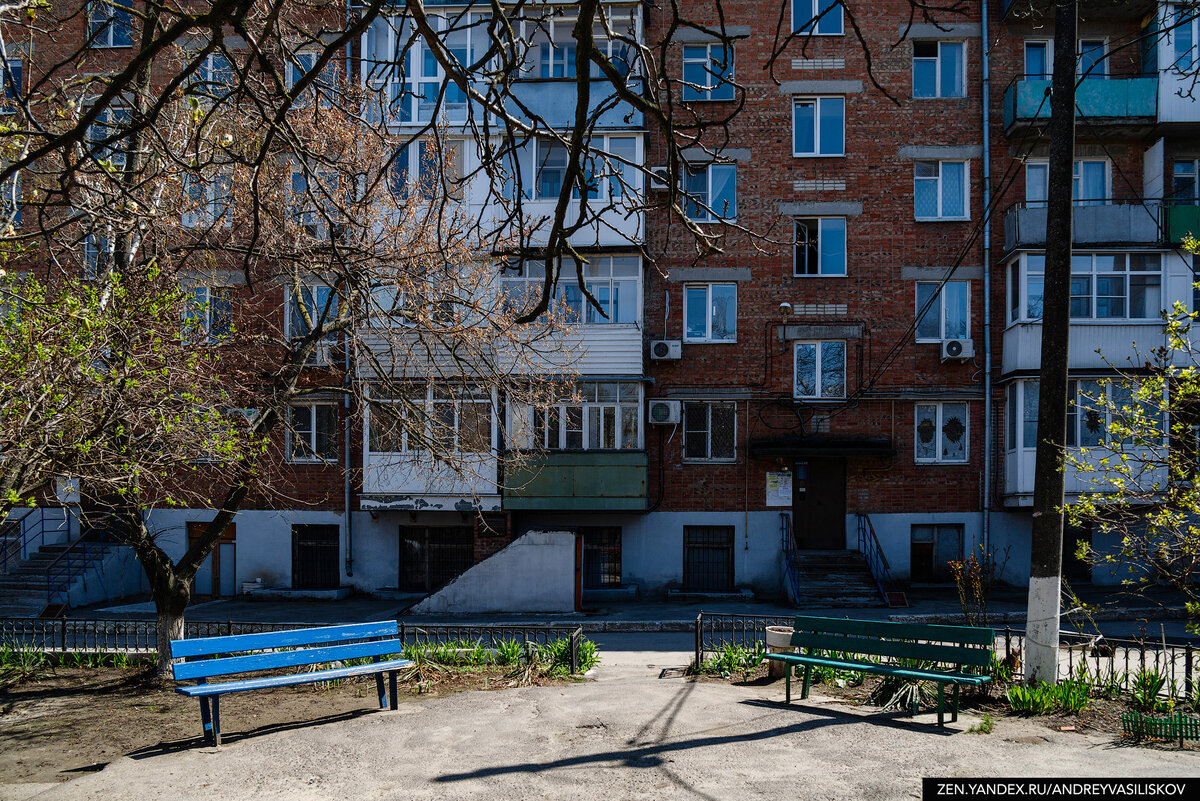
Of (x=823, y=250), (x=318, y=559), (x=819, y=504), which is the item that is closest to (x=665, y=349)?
(x=823, y=250)

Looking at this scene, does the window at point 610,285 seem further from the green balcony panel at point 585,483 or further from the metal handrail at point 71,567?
the metal handrail at point 71,567

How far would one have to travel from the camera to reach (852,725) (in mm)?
7941

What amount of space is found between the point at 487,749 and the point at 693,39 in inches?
777

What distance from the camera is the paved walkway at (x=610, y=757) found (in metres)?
6.33

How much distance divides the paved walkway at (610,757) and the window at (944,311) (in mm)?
16378

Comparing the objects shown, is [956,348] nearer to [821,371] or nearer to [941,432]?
[941,432]

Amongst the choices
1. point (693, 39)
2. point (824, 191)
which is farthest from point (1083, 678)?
point (693, 39)

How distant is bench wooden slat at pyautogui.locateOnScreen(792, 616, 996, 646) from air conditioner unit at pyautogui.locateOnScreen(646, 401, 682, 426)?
1305 cm

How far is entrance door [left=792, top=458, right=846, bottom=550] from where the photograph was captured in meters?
23.0

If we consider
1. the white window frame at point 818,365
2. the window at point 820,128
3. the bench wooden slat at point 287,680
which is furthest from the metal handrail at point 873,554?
the bench wooden slat at point 287,680

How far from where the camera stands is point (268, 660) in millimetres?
8273

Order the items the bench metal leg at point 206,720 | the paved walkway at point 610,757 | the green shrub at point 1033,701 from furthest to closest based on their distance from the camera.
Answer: the green shrub at point 1033,701 → the bench metal leg at point 206,720 → the paved walkway at point 610,757

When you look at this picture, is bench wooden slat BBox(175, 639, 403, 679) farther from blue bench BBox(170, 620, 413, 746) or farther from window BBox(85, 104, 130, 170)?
window BBox(85, 104, 130, 170)

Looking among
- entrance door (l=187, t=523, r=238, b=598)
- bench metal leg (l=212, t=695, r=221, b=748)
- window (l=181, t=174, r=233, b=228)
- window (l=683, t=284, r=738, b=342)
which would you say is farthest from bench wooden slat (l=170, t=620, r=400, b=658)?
entrance door (l=187, t=523, r=238, b=598)
